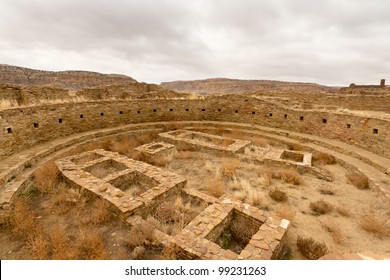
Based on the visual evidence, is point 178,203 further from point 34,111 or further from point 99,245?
point 34,111

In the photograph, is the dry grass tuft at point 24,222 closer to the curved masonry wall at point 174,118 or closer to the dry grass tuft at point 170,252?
the dry grass tuft at point 170,252

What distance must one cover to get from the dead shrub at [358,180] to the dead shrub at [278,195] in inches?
107

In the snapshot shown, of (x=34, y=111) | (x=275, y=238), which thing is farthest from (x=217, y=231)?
(x=34, y=111)

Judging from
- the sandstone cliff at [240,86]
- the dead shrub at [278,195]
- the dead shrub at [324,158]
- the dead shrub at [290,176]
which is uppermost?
the sandstone cliff at [240,86]

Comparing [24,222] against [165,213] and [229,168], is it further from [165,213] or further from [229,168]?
[229,168]

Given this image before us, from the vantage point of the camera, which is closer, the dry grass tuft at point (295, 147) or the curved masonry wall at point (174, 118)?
the curved masonry wall at point (174, 118)

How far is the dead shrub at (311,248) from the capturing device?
13.5 feet

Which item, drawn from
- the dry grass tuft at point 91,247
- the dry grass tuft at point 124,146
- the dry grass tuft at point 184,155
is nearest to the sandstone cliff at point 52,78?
the dry grass tuft at point 124,146

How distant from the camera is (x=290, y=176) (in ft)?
24.0

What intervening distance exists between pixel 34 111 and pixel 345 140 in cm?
1361

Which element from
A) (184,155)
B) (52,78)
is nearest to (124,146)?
(184,155)

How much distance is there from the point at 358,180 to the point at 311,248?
13.7ft

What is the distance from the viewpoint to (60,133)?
9.78m

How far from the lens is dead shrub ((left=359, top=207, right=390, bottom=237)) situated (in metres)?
4.84
